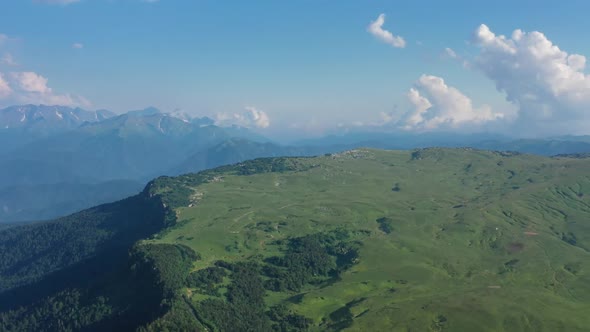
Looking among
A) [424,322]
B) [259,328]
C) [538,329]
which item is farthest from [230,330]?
[538,329]

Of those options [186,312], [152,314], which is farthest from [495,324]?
[152,314]

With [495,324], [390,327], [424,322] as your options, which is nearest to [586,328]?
[495,324]

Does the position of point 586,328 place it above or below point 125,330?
above

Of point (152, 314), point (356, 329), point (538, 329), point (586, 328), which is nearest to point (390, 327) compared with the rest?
point (356, 329)

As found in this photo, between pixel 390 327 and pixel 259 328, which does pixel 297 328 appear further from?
pixel 390 327

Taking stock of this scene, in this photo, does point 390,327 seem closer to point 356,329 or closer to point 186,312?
point 356,329

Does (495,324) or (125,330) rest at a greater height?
(495,324)

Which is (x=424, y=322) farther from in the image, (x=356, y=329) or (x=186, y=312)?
(x=186, y=312)
